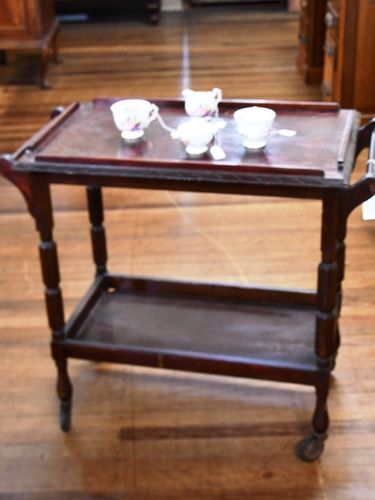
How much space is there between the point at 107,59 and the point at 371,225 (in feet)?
9.51

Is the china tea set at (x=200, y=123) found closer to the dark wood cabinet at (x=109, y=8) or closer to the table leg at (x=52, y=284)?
the table leg at (x=52, y=284)

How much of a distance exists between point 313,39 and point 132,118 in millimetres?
3096

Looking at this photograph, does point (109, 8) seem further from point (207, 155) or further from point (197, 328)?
point (207, 155)

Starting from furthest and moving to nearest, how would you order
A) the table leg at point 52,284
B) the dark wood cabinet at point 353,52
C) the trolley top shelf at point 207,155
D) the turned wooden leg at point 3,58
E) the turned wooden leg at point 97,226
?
1. the turned wooden leg at point 3,58
2. the dark wood cabinet at point 353,52
3. the turned wooden leg at point 97,226
4. the table leg at point 52,284
5. the trolley top shelf at point 207,155

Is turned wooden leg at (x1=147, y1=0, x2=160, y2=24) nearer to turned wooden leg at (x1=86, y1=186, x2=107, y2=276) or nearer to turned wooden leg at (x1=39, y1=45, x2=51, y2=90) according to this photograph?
turned wooden leg at (x1=39, y1=45, x2=51, y2=90)

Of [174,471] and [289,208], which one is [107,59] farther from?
[174,471]

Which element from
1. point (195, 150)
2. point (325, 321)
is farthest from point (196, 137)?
point (325, 321)

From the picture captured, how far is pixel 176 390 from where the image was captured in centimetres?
219

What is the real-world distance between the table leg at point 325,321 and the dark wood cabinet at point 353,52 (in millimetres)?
2244

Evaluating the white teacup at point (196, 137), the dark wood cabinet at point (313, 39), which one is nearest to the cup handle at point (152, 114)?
the white teacup at point (196, 137)

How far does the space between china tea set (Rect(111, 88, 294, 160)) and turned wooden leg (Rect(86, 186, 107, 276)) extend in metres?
0.34

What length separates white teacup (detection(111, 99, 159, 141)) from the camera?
184 centimetres

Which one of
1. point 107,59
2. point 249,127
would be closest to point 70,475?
point 249,127

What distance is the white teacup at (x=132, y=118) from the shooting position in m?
1.84
